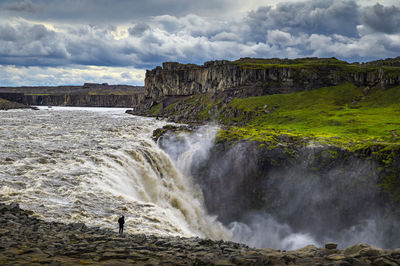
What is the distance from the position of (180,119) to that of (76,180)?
10493cm

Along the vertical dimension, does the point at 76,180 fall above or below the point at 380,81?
below

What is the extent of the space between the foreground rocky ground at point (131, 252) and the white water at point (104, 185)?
15.3 feet

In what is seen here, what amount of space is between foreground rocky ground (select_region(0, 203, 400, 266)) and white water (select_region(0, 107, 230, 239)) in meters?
4.67

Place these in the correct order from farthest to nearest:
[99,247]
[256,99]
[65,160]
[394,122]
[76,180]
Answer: [256,99], [394,122], [65,160], [76,180], [99,247]

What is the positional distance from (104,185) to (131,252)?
715 inches

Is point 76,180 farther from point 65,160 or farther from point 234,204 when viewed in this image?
point 234,204

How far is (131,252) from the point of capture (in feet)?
53.1

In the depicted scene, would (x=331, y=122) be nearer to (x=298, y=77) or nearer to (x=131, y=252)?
(x=298, y=77)

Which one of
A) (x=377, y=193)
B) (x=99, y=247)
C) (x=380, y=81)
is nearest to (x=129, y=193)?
(x=99, y=247)

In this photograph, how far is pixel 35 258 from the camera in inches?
546

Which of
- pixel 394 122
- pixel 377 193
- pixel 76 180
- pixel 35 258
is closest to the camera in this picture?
pixel 35 258

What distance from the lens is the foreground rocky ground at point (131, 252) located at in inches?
560

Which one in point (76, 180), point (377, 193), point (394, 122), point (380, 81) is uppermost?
point (380, 81)

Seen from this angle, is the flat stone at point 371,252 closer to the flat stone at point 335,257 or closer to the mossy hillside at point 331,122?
the flat stone at point 335,257
